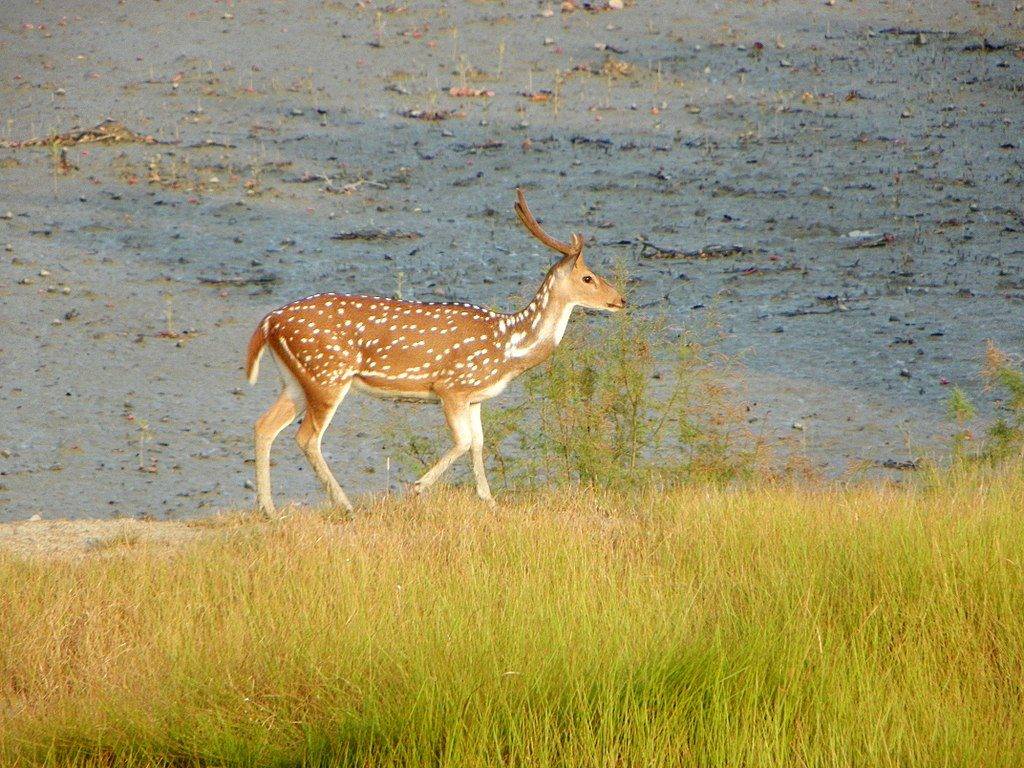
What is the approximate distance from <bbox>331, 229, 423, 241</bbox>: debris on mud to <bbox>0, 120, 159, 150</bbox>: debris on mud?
13.2ft

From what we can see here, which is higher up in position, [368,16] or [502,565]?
[368,16]

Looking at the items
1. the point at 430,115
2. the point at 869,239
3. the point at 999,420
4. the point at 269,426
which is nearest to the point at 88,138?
the point at 430,115

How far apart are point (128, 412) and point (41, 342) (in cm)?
196

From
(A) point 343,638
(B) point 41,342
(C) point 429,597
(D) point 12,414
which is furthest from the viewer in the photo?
(B) point 41,342

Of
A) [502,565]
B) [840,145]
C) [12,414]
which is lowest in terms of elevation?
[12,414]

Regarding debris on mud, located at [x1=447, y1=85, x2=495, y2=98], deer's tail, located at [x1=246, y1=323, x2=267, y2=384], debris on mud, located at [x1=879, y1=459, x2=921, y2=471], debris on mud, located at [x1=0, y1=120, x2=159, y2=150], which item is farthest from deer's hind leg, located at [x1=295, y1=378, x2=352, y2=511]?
debris on mud, located at [x1=447, y1=85, x2=495, y2=98]

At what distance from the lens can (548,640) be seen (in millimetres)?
6266

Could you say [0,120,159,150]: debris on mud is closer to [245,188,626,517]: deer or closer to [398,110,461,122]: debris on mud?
[398,110,461,122]: debris on mud

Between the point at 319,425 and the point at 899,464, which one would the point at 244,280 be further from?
the point at 899,464

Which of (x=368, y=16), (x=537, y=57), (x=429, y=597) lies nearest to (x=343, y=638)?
(x=429, y=597)

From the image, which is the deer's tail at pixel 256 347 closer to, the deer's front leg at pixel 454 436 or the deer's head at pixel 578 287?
the deer's front leg at pixel 454 436

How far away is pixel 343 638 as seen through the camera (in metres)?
6.52

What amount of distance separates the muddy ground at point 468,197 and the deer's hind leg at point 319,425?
6.29ft

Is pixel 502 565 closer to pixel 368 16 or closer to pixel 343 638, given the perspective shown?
pixel 343 638
